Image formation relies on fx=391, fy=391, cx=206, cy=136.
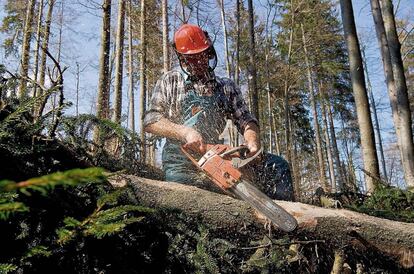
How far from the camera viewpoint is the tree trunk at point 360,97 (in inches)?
227

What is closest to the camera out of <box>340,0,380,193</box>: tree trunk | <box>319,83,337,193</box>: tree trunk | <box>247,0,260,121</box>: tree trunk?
<box>340,0,380,193</box>: tree trunk

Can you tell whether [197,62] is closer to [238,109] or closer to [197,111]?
[197,111]

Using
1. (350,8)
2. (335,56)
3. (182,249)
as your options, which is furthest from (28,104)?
(335,56)

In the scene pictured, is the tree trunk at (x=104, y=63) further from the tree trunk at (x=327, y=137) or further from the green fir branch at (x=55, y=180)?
the tree trunk at (x=327, y=137)

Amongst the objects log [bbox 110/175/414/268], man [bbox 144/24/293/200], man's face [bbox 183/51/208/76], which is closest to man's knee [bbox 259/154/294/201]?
man [bbox 144/24/293/200]

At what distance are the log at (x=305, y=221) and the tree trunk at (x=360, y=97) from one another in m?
3.26

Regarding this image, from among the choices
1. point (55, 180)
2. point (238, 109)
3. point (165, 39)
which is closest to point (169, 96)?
point (238, 109)

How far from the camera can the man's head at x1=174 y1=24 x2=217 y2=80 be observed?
11.9 ft

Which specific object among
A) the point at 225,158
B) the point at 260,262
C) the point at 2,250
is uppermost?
the point at 225,158

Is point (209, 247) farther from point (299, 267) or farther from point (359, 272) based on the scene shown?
point (359, 272)

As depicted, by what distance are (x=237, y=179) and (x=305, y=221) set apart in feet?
1.87

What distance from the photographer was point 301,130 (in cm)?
2677

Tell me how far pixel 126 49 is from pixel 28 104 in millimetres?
21998

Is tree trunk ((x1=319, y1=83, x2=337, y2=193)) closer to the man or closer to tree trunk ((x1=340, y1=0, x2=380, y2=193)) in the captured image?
tree trunk ((x1=340, y1=0, x2=380, y2=193))
